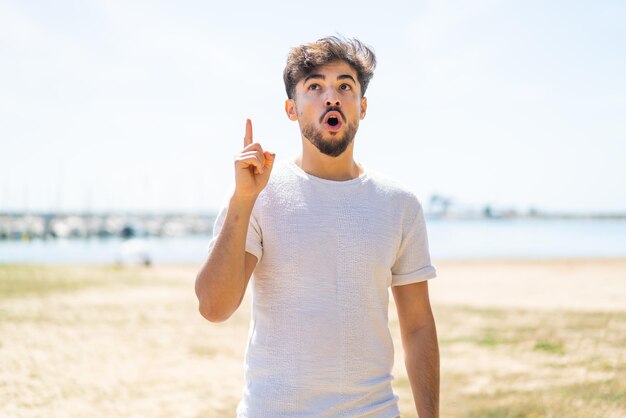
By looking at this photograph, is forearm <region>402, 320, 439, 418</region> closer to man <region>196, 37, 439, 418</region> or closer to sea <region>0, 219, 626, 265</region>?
man <region>196, 37, 439, 418</region>

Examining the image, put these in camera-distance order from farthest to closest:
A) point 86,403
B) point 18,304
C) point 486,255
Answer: point 486,255, point 18,304, point 86,403

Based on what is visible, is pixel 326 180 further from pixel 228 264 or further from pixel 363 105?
pixel 228 264

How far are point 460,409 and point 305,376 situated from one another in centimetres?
567

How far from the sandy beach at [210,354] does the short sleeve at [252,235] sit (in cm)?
547

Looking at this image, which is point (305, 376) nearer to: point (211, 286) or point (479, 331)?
point (211, 286)

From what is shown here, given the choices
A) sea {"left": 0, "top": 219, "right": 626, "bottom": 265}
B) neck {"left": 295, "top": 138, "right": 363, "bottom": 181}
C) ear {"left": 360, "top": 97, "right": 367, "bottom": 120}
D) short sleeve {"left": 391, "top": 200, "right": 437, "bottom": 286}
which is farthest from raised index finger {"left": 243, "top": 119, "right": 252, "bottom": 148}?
sea {"left": 0, "top": 219, "right": 626, "bottom": 265}

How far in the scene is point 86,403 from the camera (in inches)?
305

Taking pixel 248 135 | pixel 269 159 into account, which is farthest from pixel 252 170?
pixel 248 135

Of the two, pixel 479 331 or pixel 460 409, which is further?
pixel 479 331

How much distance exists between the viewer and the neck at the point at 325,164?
254 centimetres

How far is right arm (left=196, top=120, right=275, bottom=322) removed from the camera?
2.18 metres

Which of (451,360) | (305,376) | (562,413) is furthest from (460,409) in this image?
(305,376)

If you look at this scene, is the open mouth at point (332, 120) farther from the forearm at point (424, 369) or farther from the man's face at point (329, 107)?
the forearm at point (424, 369)

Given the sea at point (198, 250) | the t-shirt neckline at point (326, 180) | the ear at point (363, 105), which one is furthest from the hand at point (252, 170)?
the sea at point (198, 250)
